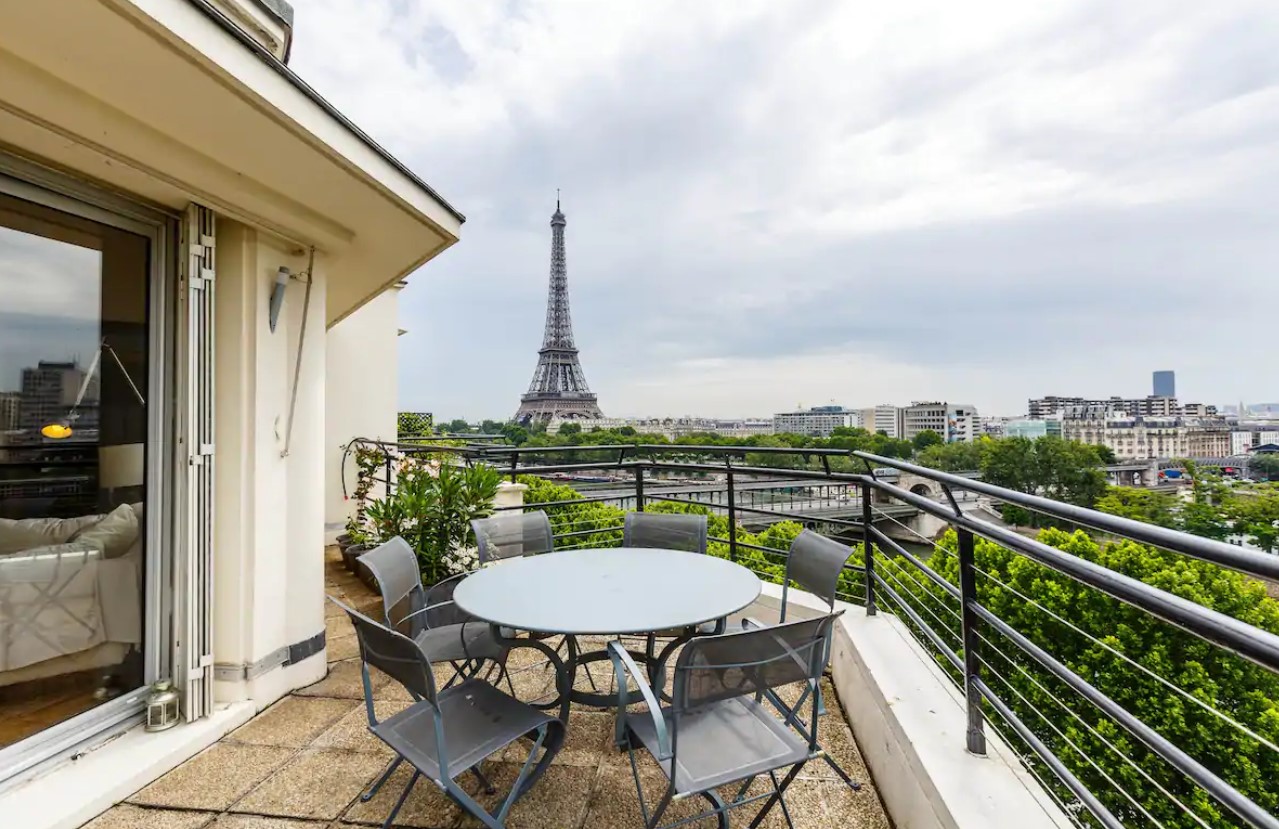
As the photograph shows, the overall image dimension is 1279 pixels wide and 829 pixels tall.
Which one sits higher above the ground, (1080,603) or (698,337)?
(698,337)

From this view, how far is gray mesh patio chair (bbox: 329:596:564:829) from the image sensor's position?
1.48 metres

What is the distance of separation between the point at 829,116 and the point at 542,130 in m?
7.08

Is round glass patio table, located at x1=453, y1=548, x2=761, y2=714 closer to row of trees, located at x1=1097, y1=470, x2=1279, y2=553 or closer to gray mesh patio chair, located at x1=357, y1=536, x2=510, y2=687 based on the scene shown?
gray mesh patio chair, located at x1=357, y1=536, x2=510, y2=687

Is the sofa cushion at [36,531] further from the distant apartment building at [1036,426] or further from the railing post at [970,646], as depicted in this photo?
the distant apartment building at [1036,426]

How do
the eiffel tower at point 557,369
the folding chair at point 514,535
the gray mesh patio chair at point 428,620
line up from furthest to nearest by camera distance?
1. the eiffel tower at point 557,369
2. the folding chair at point 514,535
3. the gray mesh patio chair at point 428,620

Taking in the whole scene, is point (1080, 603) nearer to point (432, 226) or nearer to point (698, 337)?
point (432, 226)

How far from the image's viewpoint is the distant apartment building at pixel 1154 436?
28719mm

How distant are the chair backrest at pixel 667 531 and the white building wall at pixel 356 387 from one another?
4802 mm

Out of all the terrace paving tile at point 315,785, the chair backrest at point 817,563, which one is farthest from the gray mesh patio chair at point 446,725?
the chair backrest at point 817,563

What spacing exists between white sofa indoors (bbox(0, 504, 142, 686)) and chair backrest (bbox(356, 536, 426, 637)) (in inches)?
39.4

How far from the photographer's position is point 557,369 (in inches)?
1454

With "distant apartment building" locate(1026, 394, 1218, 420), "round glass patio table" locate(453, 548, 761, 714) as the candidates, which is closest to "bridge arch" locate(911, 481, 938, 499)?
"round glass patio table" locate(453, 548, 761, 714)

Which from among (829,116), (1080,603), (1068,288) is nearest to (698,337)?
(1068,288)

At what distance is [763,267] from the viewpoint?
30.3 meters
